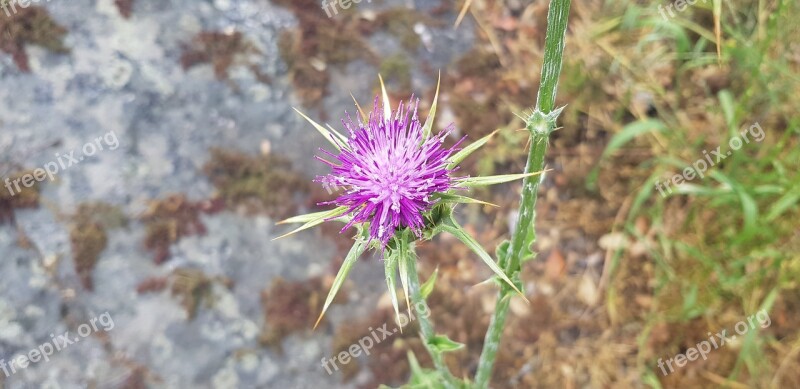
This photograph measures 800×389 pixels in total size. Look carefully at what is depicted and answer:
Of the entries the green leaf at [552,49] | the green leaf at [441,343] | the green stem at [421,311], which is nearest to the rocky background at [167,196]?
the green stem at [421,311]

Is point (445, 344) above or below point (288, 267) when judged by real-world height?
below

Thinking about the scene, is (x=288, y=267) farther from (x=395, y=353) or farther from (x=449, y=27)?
(x=449, y=27)

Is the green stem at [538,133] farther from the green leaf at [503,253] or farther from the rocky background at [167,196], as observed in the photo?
the rocky background at [167,196]

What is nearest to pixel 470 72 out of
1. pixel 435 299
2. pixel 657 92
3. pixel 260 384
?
pixel 657 92

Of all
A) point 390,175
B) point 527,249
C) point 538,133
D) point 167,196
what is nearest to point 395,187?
point 390,175

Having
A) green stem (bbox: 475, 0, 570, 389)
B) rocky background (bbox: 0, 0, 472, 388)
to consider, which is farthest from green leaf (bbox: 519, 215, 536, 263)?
rocky background (bbox: 0, 0, 472, 388)

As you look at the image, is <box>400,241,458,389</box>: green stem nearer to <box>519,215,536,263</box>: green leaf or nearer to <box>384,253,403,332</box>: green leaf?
<box>384,253,403,332</box>: green leaf

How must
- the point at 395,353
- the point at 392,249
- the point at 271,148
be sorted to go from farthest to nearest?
1. the point at 271,148
2. the point at 395,353
3. the point at 392,249
